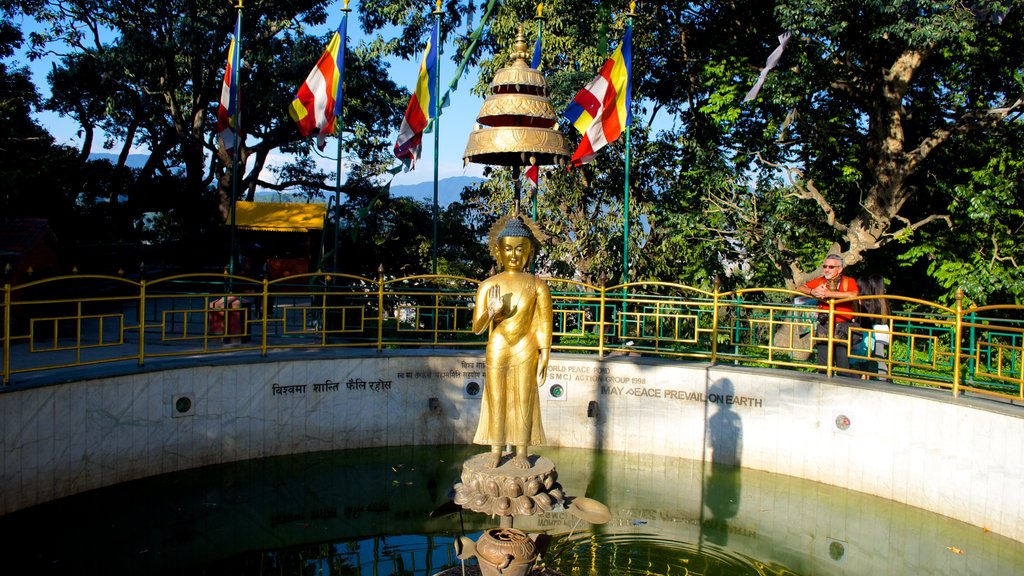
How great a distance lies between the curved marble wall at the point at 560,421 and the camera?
8.70 m

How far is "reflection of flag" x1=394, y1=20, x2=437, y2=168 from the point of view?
1393 cm

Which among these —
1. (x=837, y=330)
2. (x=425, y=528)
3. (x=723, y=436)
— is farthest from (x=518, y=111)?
(x=723, y=436)

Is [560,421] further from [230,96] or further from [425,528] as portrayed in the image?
[230,96]

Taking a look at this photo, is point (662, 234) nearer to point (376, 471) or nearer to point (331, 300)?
point (331, 300)

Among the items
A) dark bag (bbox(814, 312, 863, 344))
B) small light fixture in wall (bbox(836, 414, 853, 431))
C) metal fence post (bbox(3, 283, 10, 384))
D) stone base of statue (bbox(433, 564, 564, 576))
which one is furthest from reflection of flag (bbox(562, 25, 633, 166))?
metal fence post (bbox(3, 283, 10, 384))

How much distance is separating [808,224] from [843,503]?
8091 mm

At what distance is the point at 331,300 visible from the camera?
15883 mm

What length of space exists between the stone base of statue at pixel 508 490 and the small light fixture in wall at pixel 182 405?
4.81 meters

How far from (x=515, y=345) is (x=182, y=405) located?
524cm

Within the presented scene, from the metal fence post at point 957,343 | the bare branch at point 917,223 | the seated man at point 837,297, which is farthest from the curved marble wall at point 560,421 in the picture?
the bare branch at point 917,223

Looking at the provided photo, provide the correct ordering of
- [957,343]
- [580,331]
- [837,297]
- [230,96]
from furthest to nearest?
[230,96], [580,331], [837,297], [957,343]

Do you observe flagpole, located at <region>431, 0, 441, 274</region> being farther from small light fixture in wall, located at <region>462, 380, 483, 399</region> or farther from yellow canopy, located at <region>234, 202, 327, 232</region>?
yellow canopy, located at <region>234, 202, 327, 232</region>

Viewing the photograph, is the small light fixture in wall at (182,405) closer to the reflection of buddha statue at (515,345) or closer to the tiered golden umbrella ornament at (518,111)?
the tiered golden umbrella ornament at (518,111)

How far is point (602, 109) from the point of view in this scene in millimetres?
12805
